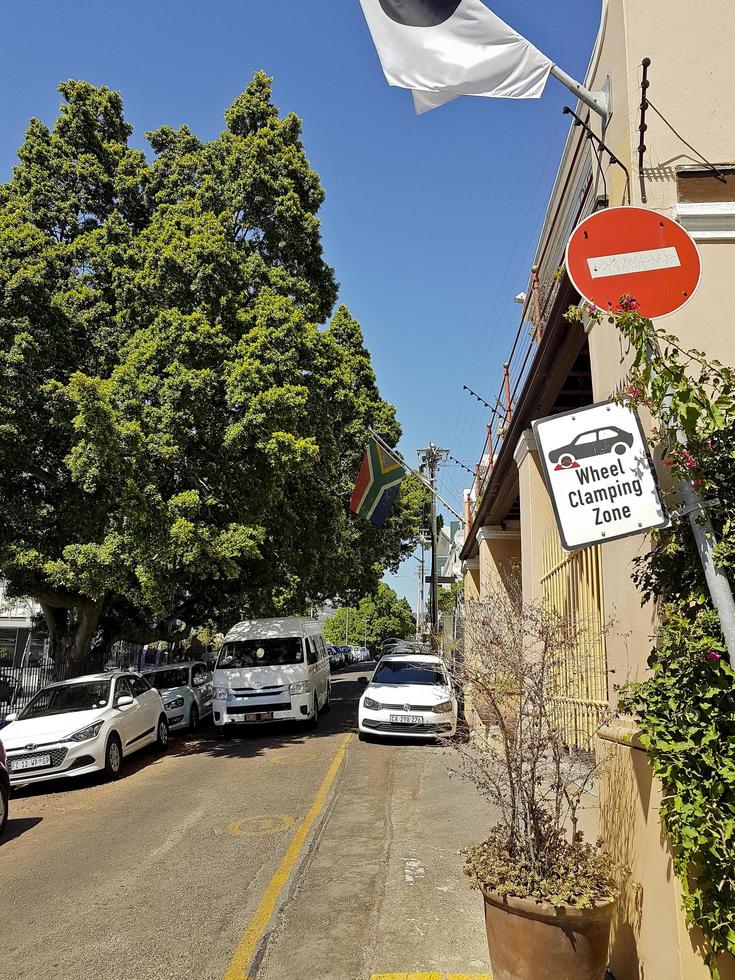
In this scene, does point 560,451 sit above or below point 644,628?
above

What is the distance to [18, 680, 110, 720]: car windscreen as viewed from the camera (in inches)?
477

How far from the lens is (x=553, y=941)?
3.73 metres

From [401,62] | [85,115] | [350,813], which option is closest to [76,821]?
[350,813]

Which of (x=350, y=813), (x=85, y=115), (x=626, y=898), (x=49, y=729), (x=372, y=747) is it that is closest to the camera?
Answer: (x=626, y=898)

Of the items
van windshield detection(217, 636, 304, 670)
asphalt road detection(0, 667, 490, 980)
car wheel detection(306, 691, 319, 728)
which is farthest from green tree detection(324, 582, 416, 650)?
asphalt road detection(0, 667, 490, 980)

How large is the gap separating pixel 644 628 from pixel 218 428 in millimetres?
11347

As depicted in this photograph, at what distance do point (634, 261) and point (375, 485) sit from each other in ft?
57.9

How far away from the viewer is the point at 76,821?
29.8 feet

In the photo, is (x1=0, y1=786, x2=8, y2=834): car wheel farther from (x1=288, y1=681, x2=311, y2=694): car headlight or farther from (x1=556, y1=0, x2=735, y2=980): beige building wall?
(x1=288, y1=681, x2=311, y2=694): car headlight

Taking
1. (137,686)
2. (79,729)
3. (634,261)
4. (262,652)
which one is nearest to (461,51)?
(634,261)

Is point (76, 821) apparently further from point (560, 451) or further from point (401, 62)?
point (401, 62)

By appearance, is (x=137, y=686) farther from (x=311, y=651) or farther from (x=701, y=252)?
(x=701, y=252)

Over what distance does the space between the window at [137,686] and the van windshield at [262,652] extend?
215 centimetres

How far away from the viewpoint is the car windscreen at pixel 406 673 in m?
14.9
